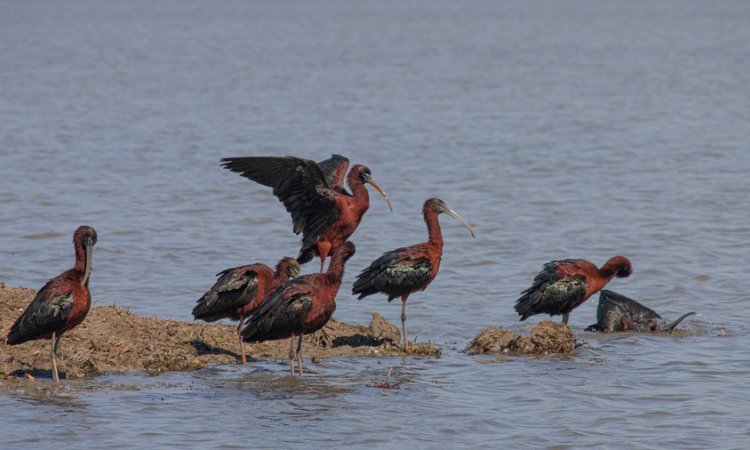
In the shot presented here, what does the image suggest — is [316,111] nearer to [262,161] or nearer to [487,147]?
[487,147]

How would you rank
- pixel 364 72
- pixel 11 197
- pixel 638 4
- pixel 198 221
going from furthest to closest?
pixel 638 4 < pixel 364 72 < pixel 11 197 < pixel 198 221

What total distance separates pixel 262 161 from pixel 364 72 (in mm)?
37291

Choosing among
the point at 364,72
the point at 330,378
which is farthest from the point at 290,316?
the point at 364,72

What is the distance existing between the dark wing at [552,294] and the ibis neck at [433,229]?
46.0 inches

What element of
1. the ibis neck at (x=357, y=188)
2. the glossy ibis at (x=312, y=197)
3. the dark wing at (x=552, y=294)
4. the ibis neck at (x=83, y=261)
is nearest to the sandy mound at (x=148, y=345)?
the ibis neck at (x=83, y=261)

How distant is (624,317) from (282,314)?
4.49 metres

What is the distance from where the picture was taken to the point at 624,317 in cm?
1409

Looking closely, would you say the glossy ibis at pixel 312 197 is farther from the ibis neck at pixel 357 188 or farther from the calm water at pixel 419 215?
the calm water at pixel 419 215

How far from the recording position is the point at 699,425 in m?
10.7

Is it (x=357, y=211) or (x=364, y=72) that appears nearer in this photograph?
(x=357, y=211)

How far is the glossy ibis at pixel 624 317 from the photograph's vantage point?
14.1 m

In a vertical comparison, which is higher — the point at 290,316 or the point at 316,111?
the point at 316,111

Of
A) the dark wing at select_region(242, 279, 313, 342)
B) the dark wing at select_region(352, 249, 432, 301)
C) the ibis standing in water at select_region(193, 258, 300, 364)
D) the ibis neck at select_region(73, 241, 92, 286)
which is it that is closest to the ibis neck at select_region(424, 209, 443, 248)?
the dark wing at select_region(352, 249, 432, 301)

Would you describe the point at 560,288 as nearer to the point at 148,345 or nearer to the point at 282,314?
the point at 282,314
